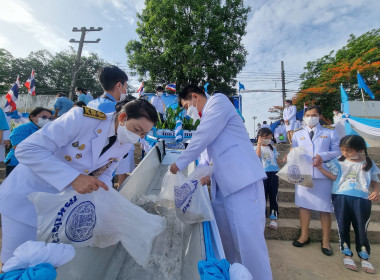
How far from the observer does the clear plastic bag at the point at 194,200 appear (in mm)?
1760

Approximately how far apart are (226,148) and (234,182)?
0.29m

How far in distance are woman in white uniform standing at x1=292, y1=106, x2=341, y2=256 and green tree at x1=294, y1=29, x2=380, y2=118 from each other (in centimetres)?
1473

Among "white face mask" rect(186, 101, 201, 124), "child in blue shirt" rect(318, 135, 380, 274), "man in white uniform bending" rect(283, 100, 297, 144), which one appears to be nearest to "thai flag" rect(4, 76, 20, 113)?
"white face mask" rect(186, 101, 201, 124)

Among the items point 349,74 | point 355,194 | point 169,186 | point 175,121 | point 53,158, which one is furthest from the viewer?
point 349,74

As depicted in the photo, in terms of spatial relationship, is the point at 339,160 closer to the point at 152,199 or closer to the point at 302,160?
the point at 302,160

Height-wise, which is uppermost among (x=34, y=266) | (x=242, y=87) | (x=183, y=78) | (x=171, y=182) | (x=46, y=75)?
(x=46, y=75)

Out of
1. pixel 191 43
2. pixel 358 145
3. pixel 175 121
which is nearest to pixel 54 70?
pixel 191 43

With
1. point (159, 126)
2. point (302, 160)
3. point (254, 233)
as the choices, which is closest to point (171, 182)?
point (254, 233)

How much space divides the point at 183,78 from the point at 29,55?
2525 centimetres

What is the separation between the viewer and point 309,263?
7.89 ft

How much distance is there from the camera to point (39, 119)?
9.43 feet

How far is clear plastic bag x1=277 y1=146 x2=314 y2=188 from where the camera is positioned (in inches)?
101

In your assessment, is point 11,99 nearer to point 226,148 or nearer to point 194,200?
point 194,200

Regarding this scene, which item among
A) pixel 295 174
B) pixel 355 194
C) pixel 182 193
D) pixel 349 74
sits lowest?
pixel 355 194
